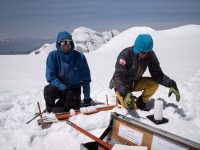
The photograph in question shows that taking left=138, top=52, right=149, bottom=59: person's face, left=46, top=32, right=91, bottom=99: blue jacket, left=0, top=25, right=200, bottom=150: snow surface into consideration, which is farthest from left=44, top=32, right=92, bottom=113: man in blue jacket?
left=138, top=52, right=149, bottom=59: person's face

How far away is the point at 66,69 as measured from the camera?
215 inches

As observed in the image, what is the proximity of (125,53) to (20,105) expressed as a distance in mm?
3065

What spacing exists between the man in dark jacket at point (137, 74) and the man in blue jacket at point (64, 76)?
877mm

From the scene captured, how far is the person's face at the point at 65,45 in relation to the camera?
5.26 meters

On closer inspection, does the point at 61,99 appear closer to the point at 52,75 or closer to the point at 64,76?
the point at 64,76

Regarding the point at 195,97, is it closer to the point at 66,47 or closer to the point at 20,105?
the point at 66,47

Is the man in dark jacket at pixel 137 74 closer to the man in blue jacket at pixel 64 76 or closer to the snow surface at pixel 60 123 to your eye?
the snow surface at pixel 60 123

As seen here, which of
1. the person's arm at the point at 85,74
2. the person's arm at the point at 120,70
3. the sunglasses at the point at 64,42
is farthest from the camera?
the person's arm at the point at 85,74

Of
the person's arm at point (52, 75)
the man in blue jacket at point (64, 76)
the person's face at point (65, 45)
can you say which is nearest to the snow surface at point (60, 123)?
the man in blue jacket at point (64, 76)

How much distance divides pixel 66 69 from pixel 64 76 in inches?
7.3

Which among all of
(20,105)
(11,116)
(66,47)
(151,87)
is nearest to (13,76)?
(20,105)

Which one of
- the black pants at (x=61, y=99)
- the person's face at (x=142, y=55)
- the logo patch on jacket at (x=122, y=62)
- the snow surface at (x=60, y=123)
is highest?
the person's face at (x=142, y=55)

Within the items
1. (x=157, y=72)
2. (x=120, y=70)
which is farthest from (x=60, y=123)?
(x=157, y=72)

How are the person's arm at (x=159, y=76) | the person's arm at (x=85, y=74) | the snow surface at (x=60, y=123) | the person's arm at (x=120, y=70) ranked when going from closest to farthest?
the snow surface at (x=60, y=123), the person's arm at (x=120, y=70), the person's arm at (x=159, y=76), the person's arm at (x=85, y=74)
